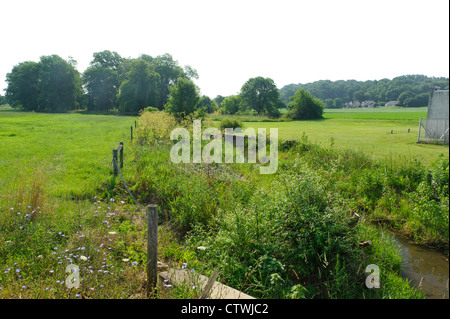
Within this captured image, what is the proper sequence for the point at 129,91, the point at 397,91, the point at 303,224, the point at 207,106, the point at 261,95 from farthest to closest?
the point at 129,91 → the point at 207,106 → the point at 261,95 → the point at 397,91 → the point at 303,224

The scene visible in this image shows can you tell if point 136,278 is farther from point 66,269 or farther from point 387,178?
point 387,178

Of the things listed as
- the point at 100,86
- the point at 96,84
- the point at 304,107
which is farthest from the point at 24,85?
the point at 304,107

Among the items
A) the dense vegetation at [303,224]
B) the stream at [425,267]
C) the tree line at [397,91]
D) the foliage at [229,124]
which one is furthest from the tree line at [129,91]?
the stream at [425,267]

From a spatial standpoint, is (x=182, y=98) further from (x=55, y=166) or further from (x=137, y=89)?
(x=137, y=89)

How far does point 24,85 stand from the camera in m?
52.5

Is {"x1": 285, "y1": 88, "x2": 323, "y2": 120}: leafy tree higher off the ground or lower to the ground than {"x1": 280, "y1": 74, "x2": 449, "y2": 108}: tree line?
higher

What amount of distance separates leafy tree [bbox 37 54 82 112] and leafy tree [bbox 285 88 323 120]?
1698 inches

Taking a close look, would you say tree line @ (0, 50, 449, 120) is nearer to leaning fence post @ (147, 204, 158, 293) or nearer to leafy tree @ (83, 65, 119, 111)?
leafy tree @ (83, 65, 119, 111)

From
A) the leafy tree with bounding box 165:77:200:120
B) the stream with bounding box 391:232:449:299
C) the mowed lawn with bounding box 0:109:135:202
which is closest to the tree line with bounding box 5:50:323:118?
the leafy tree with bounding box 165:77:200:120

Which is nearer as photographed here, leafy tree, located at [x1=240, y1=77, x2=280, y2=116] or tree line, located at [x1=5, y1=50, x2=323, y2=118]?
leafy tree, located at [x1=240, y1=77, x2=280, y2=116]

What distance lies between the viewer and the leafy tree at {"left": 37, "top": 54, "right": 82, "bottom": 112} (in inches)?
2036

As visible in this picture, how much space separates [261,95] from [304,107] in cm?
459

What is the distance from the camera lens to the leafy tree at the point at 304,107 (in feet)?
92.2

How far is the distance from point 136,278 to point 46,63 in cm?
6000
